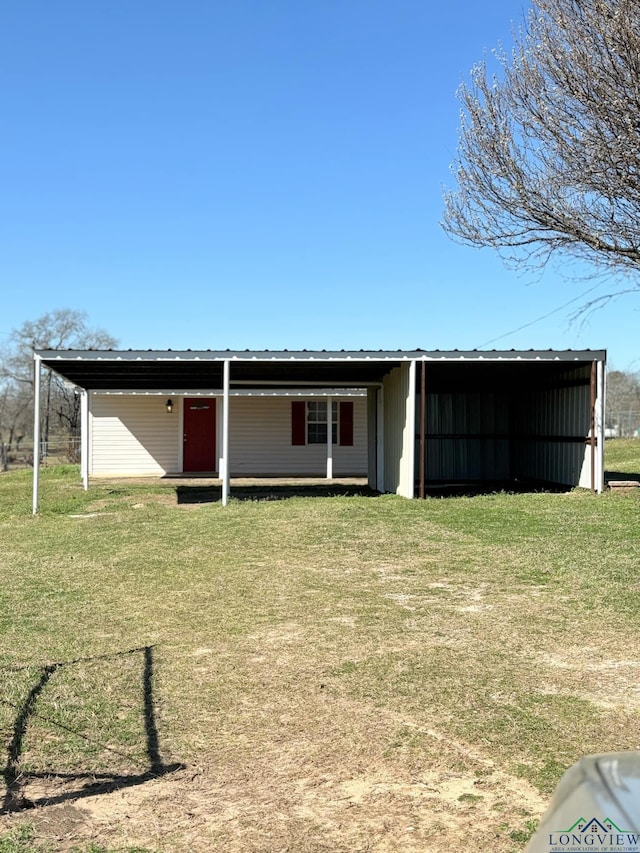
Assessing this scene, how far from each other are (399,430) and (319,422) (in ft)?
25.2

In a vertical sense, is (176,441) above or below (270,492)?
above

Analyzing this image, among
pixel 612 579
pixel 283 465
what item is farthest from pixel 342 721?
pixel 283 465

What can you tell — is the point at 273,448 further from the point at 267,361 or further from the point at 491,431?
the point at 267,361

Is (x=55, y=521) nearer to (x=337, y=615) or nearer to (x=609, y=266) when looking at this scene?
(x=337, y=615)

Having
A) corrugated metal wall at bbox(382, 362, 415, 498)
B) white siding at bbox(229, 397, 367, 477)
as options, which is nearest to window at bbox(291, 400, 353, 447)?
white siding at bbox(229, 397, 367, 477)

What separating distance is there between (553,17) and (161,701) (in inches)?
239

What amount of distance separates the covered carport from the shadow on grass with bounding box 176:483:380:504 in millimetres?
719

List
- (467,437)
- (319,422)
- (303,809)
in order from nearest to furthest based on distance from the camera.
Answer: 1. (303,809)
2. (467,437)
3. (319,422)

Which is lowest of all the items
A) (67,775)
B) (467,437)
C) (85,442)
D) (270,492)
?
(67,775)

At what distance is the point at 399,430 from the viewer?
16.0 metres

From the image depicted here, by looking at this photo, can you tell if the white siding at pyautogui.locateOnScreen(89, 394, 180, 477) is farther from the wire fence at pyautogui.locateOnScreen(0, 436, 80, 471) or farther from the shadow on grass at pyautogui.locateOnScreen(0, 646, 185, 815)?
the shadow on grass at pyautogui.locateOnScreen(0, 646, 185, 815)

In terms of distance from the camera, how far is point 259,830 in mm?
3344

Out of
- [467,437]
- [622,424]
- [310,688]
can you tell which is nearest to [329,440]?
[467,437]

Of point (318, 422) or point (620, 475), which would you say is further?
point (318, 422)
